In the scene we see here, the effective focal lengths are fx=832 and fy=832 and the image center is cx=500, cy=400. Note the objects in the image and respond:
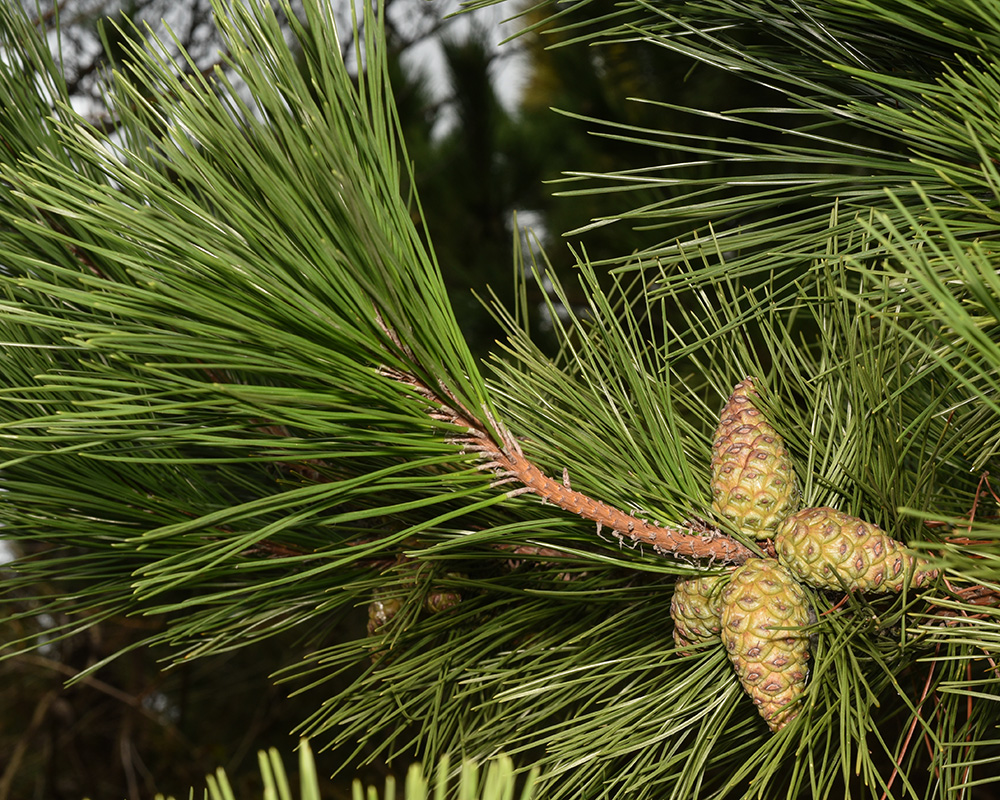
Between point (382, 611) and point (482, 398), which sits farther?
point (382, 611)

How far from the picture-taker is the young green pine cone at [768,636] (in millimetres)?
356

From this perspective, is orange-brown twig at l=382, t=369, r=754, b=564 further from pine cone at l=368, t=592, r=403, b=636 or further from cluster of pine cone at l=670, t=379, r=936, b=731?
pine cone at l=368, t=592, r=403, b=636

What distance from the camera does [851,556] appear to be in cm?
35

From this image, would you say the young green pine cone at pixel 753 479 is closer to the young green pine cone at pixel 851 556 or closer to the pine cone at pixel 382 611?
the young green pine cone at pixel 851 556

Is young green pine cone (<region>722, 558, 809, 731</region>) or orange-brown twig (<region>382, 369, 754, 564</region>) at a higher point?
orange-brown twig (<region>382, 369, 754, 564</region>)

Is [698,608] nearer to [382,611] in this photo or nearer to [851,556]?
[851,556]

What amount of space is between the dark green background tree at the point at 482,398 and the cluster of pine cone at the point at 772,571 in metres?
0.01

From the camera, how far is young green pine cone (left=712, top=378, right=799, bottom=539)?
0.38m

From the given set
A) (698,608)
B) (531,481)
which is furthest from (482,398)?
(698,608)

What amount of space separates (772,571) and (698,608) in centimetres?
4

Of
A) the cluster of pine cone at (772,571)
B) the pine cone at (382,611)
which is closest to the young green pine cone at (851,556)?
the cluster of pine cone at (772,571)

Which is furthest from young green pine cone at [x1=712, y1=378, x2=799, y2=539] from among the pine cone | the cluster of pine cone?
the pine cone

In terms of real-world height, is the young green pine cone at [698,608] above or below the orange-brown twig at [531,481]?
below

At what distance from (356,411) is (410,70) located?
2.19m
